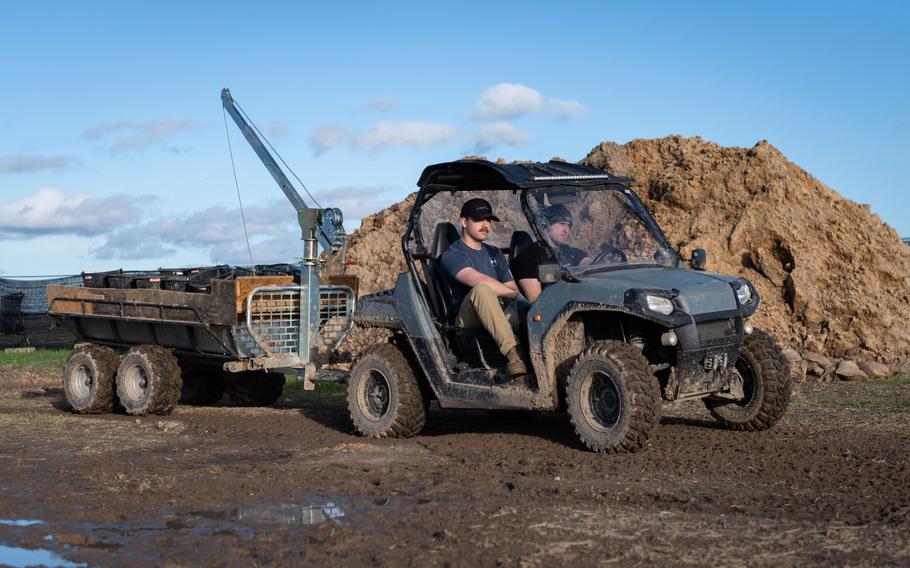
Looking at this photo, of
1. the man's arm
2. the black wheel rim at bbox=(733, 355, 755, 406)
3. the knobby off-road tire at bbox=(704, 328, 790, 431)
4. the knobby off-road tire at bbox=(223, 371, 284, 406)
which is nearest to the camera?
the knobby off-road tire at bbox=(704, 328, 790, 431)

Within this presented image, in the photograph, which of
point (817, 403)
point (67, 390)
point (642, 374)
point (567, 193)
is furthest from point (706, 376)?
point (67, 390)

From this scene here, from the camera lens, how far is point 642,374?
810 cm

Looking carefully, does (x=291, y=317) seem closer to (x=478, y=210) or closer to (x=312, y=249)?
(x=312, y=249)

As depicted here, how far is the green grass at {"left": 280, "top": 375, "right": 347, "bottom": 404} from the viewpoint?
1441 centimetres

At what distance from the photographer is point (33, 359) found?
855 inches

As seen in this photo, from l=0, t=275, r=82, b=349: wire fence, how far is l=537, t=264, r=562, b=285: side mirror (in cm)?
2363

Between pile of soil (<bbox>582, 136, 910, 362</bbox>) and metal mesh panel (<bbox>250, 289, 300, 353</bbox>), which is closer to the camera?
metal mesh panel (<bbox>250, 289, 300, 353</bbox>)

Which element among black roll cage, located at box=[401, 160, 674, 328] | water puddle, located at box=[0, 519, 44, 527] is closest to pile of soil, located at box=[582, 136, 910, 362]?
black roll cage, located at box=[401, 160, 674, 328]

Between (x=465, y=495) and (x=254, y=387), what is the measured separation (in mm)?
6848

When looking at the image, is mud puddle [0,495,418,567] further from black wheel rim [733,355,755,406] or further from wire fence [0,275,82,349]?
wire fence [0,275,82,349]

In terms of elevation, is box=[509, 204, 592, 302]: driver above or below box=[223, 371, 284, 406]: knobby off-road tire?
above

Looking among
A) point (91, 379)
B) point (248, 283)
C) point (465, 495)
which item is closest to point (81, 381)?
point (91, 379)

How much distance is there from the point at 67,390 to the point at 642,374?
804cm

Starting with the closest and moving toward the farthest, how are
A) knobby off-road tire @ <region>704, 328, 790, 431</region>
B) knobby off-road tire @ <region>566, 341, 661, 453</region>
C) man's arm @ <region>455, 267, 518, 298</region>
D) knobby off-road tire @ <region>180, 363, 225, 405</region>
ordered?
knobby off-road tire @ <region>566, 341, 661, 453</region> < knobby off-road tire @ <region>704, 328, 790, 431</region> < man's arm @ <region>455, 267, 518, 298</region> < knobby off-road tire @ <region>180, 363, 225, 405</region>
